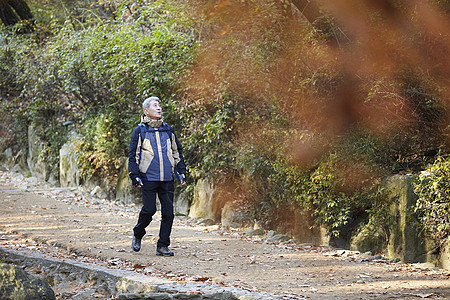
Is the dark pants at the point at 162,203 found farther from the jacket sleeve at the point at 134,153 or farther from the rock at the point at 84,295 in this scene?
the rock at the point at 84,295

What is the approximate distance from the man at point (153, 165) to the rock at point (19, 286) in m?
1.99

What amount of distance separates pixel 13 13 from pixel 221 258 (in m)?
16.3

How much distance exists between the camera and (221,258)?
7.20 meters

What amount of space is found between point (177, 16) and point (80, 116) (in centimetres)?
538

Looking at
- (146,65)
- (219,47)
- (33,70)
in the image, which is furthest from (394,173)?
(33,70)

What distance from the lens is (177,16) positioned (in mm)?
12117

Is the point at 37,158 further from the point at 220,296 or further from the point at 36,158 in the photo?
the point at 220,296

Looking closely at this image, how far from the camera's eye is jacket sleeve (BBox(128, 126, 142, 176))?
6.86 meters

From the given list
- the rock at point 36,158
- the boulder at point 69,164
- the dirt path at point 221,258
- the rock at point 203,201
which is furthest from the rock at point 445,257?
the rock at point 36,158

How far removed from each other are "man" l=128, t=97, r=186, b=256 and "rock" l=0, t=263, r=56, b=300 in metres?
1.99

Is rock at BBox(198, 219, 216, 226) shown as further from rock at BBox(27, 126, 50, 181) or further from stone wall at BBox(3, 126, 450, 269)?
rock at BBox(27, 126, 50, 181)

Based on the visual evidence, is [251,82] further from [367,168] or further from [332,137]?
[367,168]

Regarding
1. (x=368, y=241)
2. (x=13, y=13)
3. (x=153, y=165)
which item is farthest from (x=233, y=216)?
(x=13, y=13)

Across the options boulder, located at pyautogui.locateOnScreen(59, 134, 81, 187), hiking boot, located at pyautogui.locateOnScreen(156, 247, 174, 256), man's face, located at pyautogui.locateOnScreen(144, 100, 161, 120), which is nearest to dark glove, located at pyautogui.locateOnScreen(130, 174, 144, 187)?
man's face, located at pyautogui.locateOnScreen(144, 100, 161, 120)
